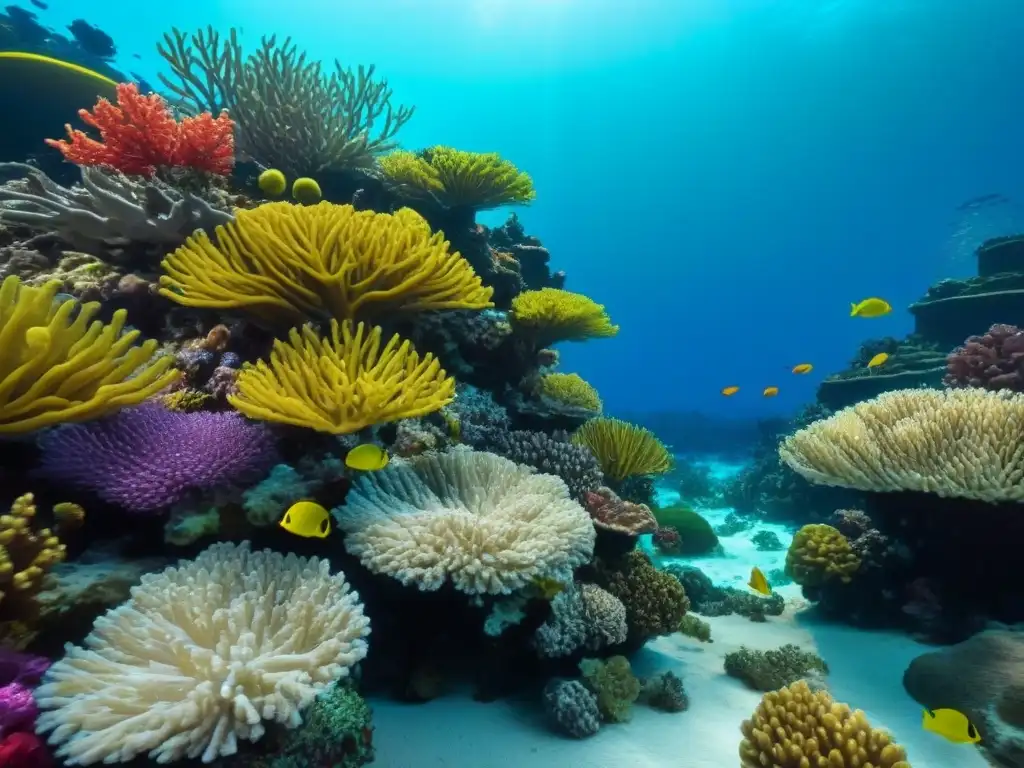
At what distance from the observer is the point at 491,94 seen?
3100 inches

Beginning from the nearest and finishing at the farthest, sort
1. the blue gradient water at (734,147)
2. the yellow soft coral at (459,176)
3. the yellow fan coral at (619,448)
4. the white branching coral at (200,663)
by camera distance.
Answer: the white branching coral at (200,663)
the yellow fan coral at (619,448)
the yellow soft coral at (459,176)
the blue gradient water at (734,147)

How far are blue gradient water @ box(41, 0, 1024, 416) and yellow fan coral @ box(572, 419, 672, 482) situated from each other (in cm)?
5375

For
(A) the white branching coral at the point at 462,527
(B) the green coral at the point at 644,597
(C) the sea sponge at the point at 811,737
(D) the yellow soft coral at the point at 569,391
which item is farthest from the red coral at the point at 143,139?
(C) the sea sponge at the point at 811,737

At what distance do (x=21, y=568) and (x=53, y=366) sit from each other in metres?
0.94

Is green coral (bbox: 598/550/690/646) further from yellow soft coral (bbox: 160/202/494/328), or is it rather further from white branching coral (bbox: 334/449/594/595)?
yellow soft coral (bbox: 160/202/494/328)

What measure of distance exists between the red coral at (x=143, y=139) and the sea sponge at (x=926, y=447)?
21.5 feet

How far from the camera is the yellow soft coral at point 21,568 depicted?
7.06 ft

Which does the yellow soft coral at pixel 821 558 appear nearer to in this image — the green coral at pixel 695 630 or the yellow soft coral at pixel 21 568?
the green coral at pixel 695 630

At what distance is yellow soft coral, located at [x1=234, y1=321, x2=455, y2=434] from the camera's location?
9.57 ft

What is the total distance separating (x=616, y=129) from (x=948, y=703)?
326 feet

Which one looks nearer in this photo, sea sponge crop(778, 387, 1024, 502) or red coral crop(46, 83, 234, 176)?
sea sponge crop(778, 387, 1024, 502)

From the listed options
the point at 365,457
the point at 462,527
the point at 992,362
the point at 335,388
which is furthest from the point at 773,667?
the point at 992,362

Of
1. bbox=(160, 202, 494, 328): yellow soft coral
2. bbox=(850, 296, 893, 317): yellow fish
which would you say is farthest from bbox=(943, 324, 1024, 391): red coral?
bbox=(160, 202, 494, 328): yellow soft coral

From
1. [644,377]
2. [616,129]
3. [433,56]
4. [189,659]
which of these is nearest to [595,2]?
[433,56]
